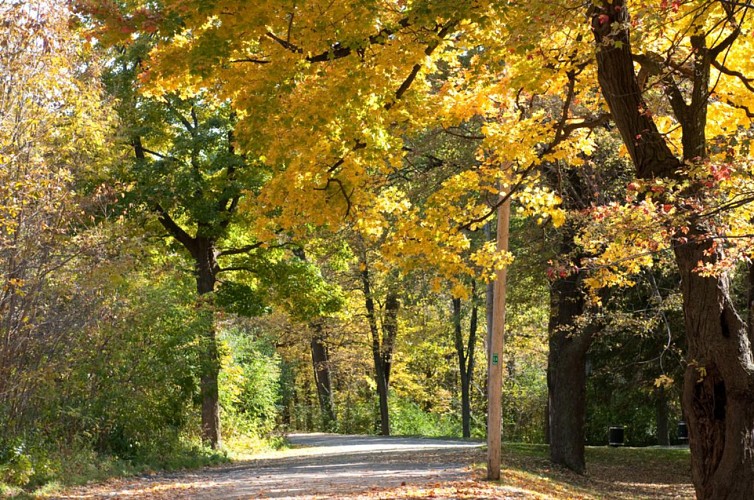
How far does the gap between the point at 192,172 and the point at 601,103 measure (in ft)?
33.2

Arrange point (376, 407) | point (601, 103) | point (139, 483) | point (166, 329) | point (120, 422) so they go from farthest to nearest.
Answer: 1. point (376, 407)
2. point (166, 329)
3. point (120, 422)
4. point (139, 483)
5. point (601, 103)

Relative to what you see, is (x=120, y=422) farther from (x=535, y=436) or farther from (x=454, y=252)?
(x=535, y=436)

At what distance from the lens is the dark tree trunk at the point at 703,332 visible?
873cm

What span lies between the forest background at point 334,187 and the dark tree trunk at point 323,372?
15225 mm

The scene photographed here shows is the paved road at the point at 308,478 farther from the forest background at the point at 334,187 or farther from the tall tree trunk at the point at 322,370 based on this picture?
the tall tree trunk at the point at 322,370

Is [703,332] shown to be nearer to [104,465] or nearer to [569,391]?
[569,391]

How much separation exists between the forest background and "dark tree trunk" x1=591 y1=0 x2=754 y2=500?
0.02 meters

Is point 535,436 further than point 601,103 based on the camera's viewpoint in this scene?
Yes

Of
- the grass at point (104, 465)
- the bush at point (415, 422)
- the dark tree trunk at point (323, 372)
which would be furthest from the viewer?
the bush at point (415, 422)

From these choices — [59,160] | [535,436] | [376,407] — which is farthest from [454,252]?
[376,407]

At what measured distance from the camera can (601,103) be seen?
1098cm

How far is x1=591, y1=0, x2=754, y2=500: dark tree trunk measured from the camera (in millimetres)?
8734

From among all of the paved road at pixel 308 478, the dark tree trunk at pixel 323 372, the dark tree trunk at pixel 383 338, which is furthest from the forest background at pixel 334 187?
the dark tree trunk at pixel 323 372

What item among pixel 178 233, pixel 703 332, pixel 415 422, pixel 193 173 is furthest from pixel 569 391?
pixel 415 422
